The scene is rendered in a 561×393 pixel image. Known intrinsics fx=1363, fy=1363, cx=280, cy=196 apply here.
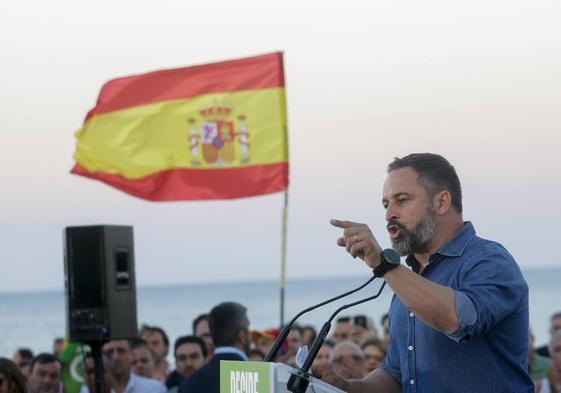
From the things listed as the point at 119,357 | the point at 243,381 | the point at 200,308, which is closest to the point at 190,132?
the point at 119,357

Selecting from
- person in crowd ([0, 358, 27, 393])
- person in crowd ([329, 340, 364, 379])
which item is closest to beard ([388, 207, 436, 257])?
person in crowd ([0, 358, 27, 393])

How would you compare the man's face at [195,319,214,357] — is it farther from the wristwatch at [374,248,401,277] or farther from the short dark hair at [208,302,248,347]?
the wristwatch at [374,248,401,277]

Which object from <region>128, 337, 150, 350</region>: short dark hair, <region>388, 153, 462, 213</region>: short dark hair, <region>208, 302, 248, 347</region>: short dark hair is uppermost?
<region>388, 153, 462, 213</region>: short dark hair

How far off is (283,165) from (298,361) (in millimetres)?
10237

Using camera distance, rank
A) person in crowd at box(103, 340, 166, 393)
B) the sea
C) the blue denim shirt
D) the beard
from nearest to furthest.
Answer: the blue denim shirt
the beard
person in crowd at box(103, 340, 166, 393)
the sea

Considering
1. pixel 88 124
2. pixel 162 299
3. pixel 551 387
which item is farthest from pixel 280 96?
pixel 162 299

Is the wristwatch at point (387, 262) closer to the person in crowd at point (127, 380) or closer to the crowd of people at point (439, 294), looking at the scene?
the crowd of people at point (439, 294)

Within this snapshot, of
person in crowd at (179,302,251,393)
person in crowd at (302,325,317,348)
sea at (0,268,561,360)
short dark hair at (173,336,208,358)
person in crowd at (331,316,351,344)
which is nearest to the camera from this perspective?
person in crowd at (179,302,251,393)

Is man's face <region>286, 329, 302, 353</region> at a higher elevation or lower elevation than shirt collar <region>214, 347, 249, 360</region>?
lower

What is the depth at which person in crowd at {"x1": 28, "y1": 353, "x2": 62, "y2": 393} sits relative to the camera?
11711mm

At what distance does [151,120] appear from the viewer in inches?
617

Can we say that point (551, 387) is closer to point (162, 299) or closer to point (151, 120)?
point (151, 120)

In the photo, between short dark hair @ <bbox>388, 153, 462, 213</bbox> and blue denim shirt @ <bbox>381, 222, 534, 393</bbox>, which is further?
short dark hair @ <bbox>388, 153, 462, 213</bbox>

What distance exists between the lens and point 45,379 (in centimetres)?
1171
